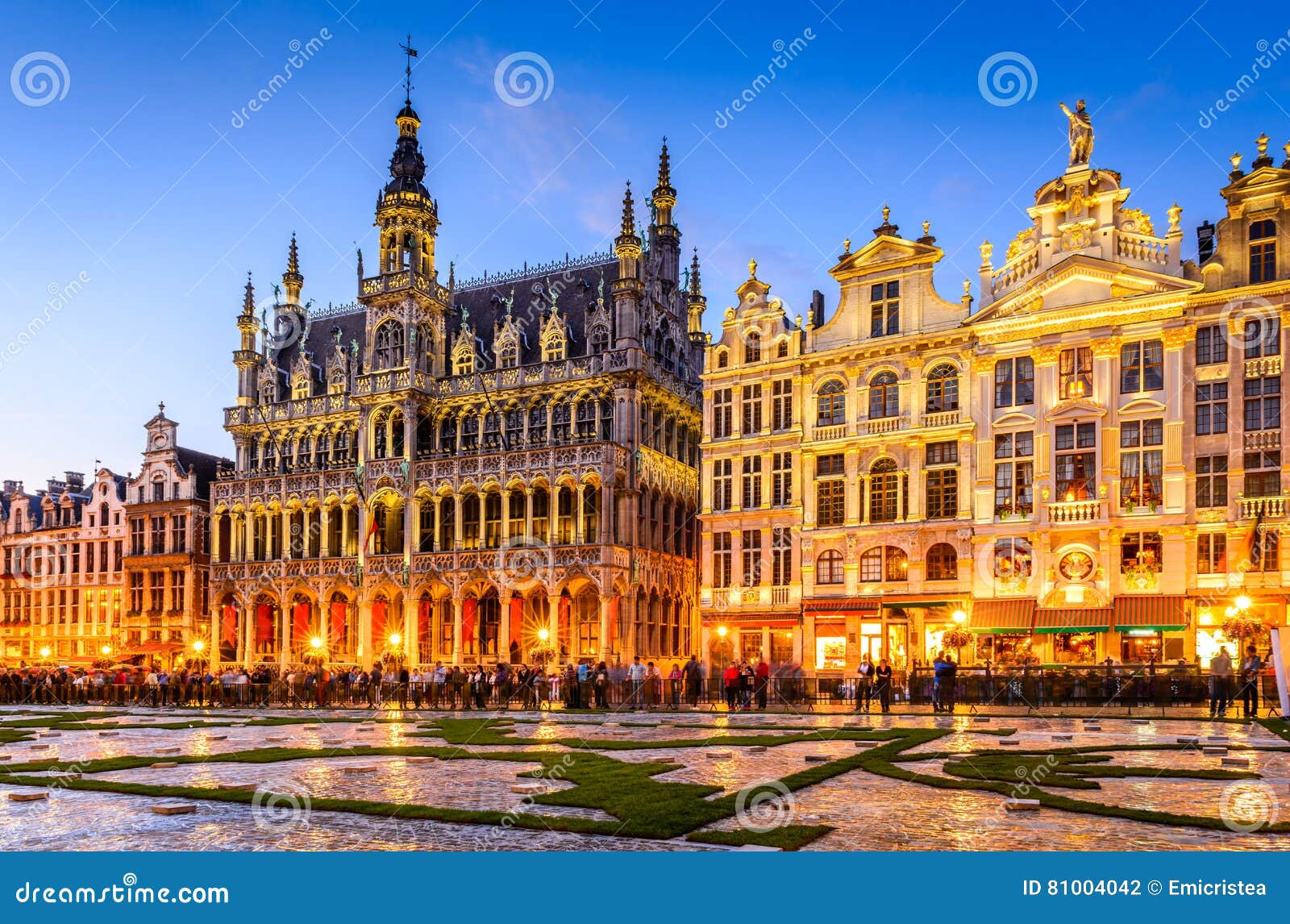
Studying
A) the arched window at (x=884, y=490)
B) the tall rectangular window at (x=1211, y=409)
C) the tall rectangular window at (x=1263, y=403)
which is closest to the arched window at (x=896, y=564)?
the arched window at (x=884, y=490)

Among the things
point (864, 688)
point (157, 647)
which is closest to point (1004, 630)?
point (864, 688)

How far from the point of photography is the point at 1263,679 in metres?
30.7

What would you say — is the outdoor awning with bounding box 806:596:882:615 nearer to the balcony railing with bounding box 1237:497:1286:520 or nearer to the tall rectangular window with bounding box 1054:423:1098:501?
the tall rectangular window with bounding box 1054:423:1098:501

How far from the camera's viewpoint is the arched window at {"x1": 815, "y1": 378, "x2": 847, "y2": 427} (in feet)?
153

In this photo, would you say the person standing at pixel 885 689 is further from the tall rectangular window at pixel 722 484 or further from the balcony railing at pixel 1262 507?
the tall rectangular window at pixel 722 484

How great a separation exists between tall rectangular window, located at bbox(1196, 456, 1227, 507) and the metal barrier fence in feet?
24.0

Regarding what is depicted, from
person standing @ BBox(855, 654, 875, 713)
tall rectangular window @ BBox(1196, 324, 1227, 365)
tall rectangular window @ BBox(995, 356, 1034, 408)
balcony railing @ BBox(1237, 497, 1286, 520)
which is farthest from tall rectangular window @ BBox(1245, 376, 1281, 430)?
person standing @ BBox(855, 654, 875, 713)

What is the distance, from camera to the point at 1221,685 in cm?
2867

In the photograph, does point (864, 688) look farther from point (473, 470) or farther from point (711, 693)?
point (473, 470)

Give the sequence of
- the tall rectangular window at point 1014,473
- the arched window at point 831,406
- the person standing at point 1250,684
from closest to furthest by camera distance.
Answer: the person standing at point 1250,684 < the tall rectangular window at point 1014,473 < the arched window at point 831,406

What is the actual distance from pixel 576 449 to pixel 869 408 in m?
14.9

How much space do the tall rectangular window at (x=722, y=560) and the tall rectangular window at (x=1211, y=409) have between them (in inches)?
734

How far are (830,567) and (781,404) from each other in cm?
719

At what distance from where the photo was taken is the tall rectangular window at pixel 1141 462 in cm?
3988
